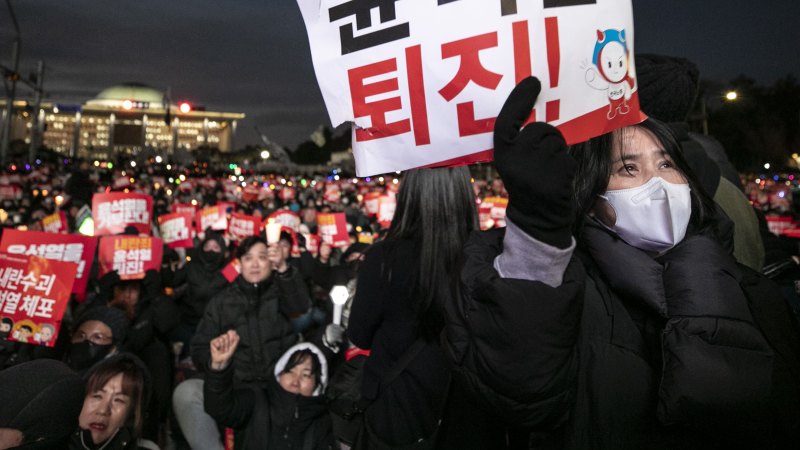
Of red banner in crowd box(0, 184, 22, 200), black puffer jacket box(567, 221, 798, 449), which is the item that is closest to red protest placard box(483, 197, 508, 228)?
black puffer jacket box(567, 221, 798, 449)

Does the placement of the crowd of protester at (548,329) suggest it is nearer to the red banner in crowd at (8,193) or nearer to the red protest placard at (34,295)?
the red protest placard at (34,295)

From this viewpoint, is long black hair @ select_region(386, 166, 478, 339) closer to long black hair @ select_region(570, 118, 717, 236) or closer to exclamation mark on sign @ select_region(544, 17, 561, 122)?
long black hair @ select_region(570, 118, 717, 236)

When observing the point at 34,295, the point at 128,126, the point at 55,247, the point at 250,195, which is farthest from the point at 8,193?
the point at 128,126

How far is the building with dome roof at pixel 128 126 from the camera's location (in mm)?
94750

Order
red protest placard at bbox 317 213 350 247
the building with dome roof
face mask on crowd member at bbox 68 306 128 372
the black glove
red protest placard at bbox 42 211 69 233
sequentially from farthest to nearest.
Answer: the building with dome roof → red protest placard at bbox 317 213 350 247 → red protest placard at bbox 42 211 69 233 → face mask on crowd member at bbox 68 306 128 372 → the black glove

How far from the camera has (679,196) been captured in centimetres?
138

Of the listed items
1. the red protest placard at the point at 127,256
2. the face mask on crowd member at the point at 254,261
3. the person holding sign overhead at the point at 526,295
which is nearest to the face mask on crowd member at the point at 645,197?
the person holding sign overhead at the point at 526,295

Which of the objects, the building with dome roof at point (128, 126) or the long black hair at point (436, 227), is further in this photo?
the building with dome roof at point (128, 126)

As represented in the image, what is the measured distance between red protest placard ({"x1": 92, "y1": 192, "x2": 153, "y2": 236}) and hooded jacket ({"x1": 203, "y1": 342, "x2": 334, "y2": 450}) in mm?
4278

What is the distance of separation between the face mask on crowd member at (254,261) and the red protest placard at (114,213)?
3.24 m

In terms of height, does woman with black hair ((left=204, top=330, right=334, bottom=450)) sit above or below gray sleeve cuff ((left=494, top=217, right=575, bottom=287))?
below

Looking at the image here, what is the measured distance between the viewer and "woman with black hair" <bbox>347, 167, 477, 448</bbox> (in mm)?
1859

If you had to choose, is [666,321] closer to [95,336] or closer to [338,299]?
[338,299]

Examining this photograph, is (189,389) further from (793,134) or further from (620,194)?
(793,134)
